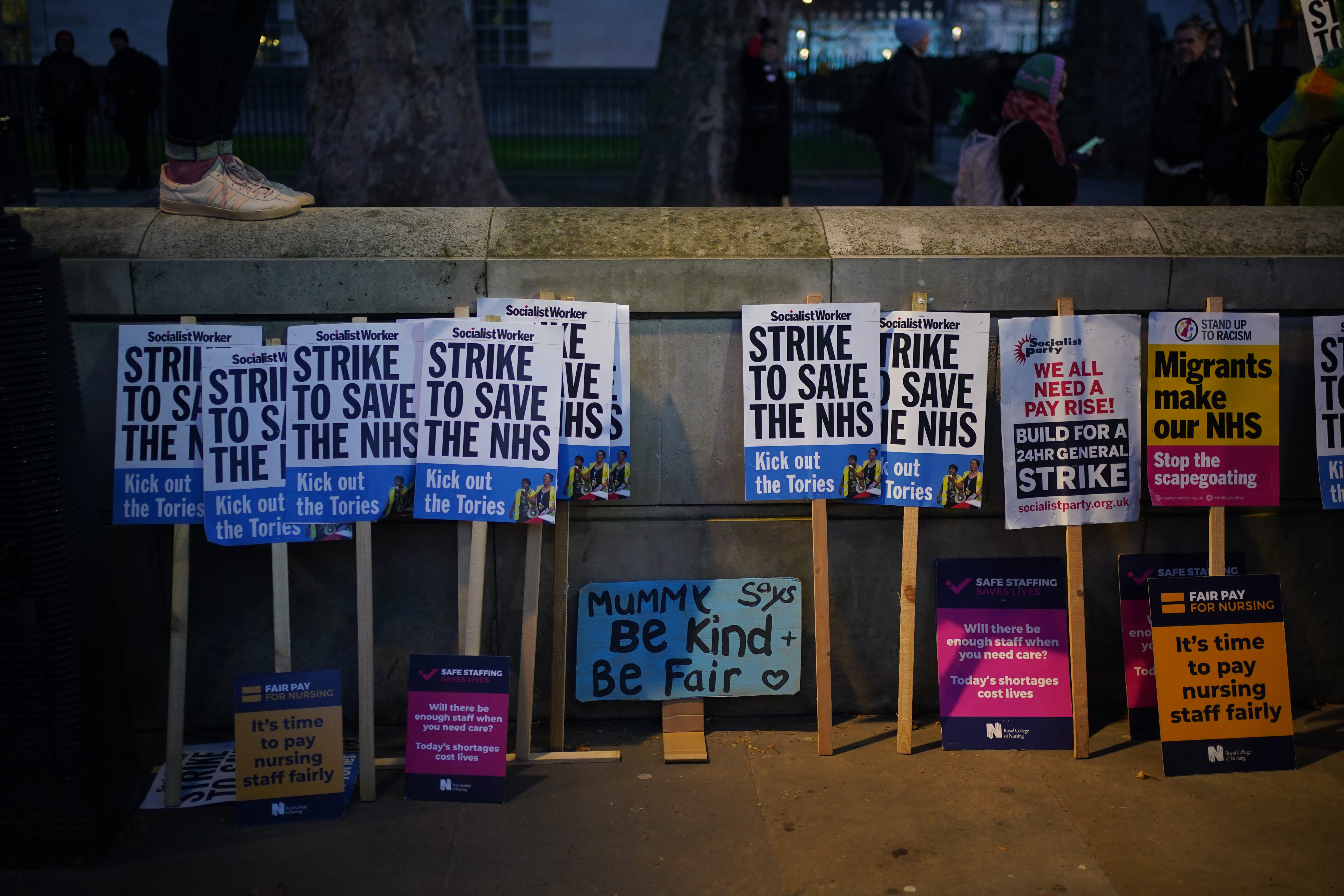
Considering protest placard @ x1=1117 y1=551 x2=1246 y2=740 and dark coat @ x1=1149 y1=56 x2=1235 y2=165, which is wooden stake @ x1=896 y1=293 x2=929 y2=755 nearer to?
protest placard @ x1=1117 y1=551 x2=1246 y2=740

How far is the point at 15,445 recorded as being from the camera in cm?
340

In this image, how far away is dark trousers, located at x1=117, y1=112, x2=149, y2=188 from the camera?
1524cm

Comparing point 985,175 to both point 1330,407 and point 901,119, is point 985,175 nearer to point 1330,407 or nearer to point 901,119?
point 1330,407

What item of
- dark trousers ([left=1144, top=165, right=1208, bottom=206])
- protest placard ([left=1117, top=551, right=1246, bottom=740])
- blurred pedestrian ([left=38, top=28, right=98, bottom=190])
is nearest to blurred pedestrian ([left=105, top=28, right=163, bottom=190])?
blurred pedestrian ([left=38, top=28, right=98, bottom=190])

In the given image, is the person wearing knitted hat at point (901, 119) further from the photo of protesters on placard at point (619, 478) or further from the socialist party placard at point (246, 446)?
the socialist party placard at point (246, 446)

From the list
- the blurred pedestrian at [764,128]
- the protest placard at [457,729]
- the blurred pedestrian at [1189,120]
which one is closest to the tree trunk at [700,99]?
the blurred pedestrian at [764,128]

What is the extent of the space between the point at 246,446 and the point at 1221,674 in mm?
3560

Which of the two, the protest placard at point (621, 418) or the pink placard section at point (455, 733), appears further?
the protest placard at point (621, 418)

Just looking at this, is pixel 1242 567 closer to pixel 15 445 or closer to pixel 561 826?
pixel 561 826

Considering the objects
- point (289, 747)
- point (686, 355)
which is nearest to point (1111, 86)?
point (686, 355)

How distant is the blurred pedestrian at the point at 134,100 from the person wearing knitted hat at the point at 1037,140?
12703 millimetres

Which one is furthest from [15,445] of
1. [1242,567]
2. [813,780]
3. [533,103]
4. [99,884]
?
[533,103]

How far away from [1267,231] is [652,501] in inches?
100

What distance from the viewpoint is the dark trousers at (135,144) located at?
15242mm
